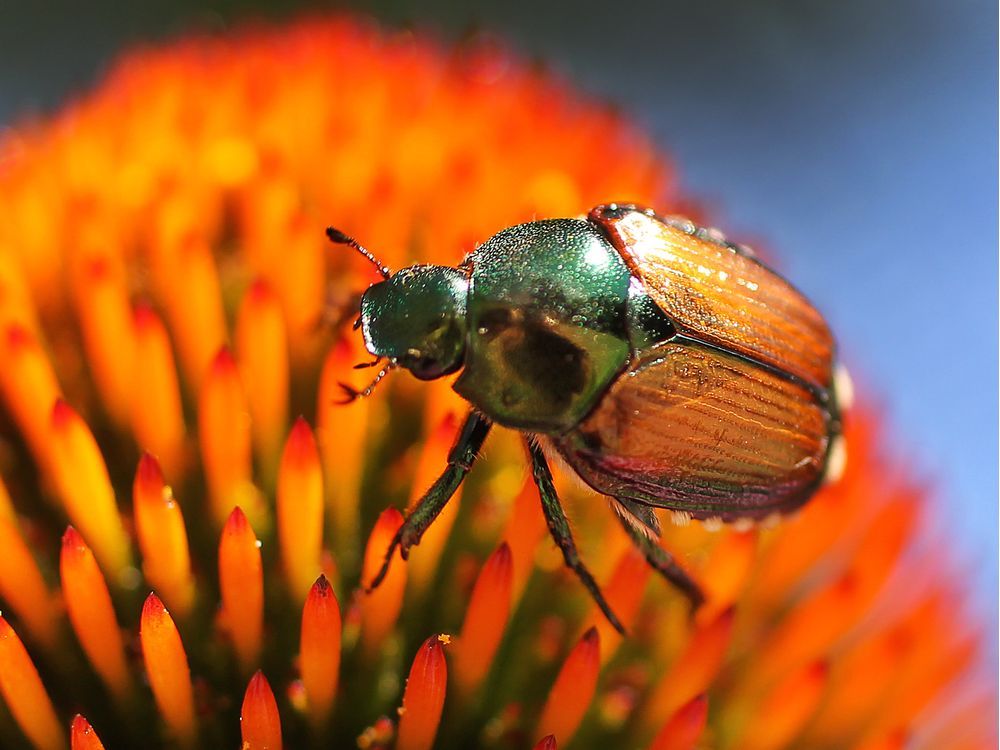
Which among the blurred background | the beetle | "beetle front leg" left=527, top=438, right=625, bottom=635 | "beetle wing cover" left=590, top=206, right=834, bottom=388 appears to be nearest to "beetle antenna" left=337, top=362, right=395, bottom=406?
the beetle

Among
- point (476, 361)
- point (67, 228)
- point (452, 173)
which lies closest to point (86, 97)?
point (67, 228)

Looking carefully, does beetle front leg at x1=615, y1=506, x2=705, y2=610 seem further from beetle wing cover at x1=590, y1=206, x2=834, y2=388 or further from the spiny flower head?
beetle wing cover at x1=590, y1=206, x2=834, y2=388

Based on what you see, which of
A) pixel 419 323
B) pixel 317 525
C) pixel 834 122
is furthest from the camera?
pixel 834 122

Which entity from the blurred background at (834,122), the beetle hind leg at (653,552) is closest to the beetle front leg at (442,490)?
the beetle hind leg at (653,552)

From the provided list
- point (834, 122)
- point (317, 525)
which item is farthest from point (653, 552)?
point (834, 122)

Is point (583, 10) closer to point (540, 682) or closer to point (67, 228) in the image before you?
point (67, 228)

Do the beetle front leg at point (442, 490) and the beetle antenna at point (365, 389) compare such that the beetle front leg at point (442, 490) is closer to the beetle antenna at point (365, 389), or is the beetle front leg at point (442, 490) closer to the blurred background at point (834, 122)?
the beetle antenna at point (365, 389)

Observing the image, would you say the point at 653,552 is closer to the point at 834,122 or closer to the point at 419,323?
the point at 419,323
